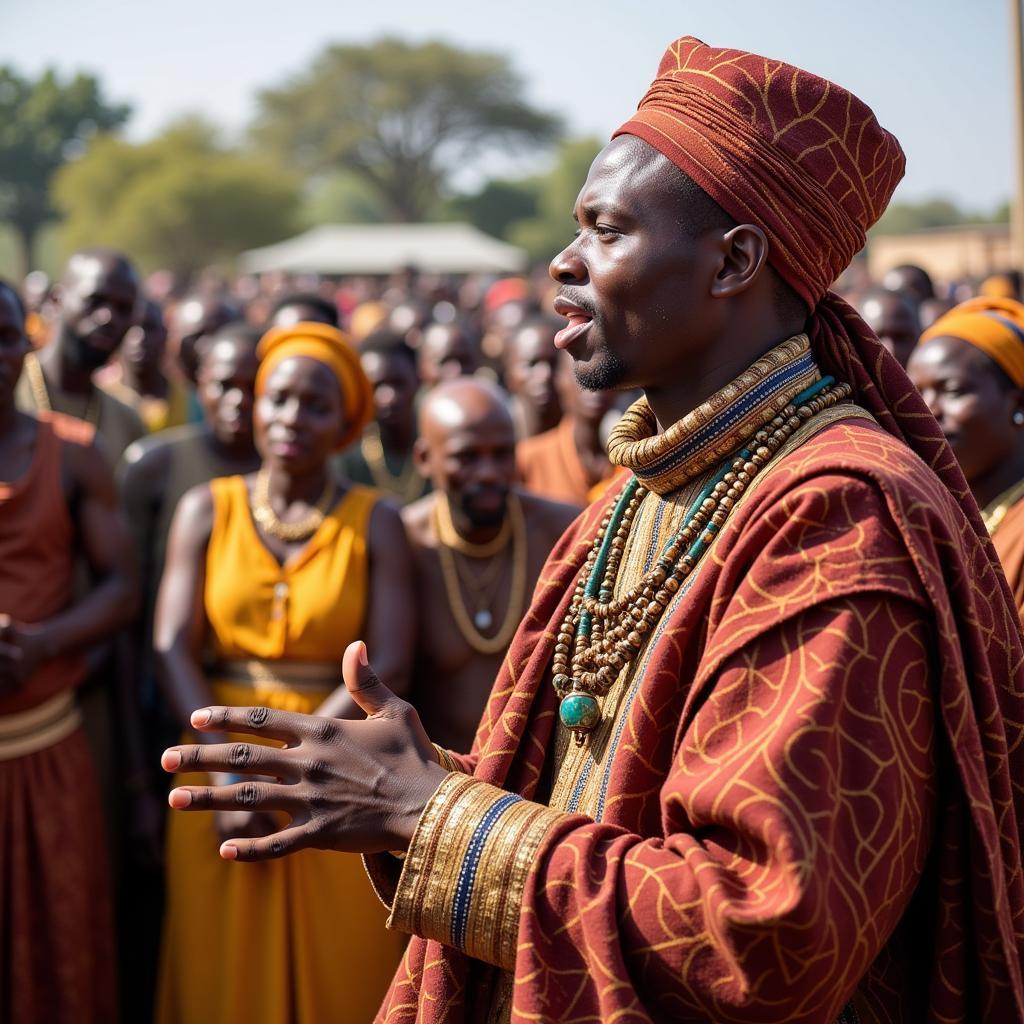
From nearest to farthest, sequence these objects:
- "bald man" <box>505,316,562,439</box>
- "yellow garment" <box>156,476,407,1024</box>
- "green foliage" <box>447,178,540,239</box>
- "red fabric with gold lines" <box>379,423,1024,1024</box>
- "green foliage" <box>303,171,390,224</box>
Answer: "red fabric with gold lines" <box>379,423,1024,1024</box>, "yellow garment" <box>156,476,407,1024</box>, "bald man" <box>505,316,562,439</box>, "green foliage" <box>447,178,540,239</box>, "green foliage" <box>303,171,390,224</box>

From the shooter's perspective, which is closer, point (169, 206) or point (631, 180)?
point (631, 180)

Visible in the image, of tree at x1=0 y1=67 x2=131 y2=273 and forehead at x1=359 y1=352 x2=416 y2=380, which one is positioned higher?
tree at x1=0 y1=67 x2=131 y2=273

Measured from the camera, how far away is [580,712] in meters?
2.10

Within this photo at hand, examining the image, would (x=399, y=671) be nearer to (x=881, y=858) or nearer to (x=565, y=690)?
(x=565, y=690)

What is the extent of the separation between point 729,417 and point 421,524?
9.78 ft

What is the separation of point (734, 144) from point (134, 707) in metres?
3.71

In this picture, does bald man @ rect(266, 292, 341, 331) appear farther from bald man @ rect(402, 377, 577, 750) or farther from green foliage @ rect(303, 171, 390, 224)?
green foliage @ rect(303, 171, 390, 224)

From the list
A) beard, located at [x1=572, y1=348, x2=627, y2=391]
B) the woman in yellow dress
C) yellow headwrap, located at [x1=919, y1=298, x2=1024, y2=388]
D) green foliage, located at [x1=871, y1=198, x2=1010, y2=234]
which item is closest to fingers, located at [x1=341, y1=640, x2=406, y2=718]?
beard, located at [x1=572, y1=348, x2=627, y2=391]

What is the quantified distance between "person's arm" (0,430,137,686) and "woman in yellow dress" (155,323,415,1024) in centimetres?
18

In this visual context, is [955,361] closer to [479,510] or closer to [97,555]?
[479,510]

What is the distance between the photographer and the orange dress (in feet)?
13.9

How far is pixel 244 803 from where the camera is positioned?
5.91ft

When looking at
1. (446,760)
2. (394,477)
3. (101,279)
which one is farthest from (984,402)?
(101,279)

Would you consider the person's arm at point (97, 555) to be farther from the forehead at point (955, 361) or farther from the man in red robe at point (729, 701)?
the forehead at point (955, 361)
